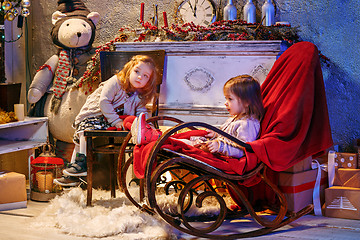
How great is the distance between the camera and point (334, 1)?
12.1 ft

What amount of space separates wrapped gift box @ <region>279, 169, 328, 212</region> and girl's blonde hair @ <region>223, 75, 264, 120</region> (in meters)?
0.50

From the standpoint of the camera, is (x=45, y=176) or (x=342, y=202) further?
(x=45, y=176)

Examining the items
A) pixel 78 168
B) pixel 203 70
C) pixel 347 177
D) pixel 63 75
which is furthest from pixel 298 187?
pixel 63 75

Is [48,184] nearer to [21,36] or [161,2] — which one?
[21,36]

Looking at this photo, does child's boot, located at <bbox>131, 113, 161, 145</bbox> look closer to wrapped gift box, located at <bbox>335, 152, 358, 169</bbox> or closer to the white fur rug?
the white fur rug

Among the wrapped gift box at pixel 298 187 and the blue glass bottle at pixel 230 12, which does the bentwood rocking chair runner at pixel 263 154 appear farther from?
the blue glass bottle at pixel 230 12

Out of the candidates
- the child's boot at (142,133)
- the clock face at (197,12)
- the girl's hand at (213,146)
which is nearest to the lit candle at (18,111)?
the child's boot at (142,133)

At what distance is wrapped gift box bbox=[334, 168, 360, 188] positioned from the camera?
298 centimetres

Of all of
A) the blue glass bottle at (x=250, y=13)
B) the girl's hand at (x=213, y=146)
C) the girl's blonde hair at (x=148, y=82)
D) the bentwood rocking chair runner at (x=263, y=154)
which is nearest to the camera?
the bentwood rocking chair runner at (x=263, y=154)

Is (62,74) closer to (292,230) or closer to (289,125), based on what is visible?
(289,125)

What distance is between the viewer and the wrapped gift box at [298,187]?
2793 millimetres

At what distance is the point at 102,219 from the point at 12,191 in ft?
2.84

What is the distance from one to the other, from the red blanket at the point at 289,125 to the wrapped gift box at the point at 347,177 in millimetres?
342

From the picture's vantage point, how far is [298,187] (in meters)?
2.83
